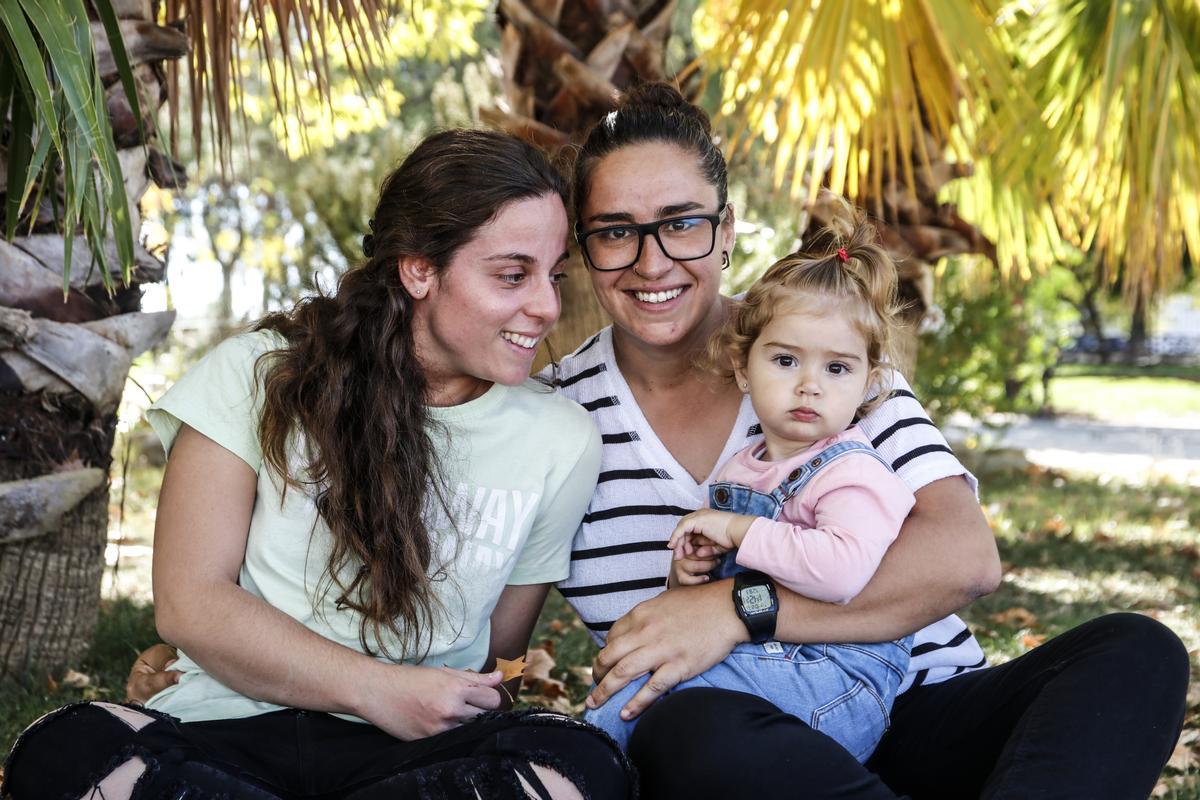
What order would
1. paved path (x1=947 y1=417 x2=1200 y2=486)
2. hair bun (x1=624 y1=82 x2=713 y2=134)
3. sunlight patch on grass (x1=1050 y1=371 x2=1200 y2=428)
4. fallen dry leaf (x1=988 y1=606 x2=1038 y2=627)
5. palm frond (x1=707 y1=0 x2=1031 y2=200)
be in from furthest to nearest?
sunlight patch on grass (x1=1050 y1=371 x2=1200 y2=428)
paved path (x1=947 y1=417 x2=1200 y2=486)
fallen dry leaf (x1=988 y1=606 x2=1038 y2=627)
palm frond (x1=707 y1=0 x2=1031 y2=200)
hair bun (x1=624 y1=82 x2=713 y2=134)

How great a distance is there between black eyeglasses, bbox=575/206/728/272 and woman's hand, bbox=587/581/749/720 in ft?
2.52

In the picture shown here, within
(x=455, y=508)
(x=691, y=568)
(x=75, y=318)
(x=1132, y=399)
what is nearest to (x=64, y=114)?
(x=75, y=318)

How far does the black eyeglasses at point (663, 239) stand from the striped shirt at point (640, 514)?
11.6 inches

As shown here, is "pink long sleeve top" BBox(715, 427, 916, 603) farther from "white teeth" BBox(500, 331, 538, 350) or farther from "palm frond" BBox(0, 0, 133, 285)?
"palm frond" BBox(0, 0, 133, 285)

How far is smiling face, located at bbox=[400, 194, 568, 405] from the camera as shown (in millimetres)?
2535

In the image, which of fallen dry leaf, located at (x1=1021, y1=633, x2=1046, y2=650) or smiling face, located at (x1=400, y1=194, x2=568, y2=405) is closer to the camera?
smiling face, located at (x1=400, y1=194, x2=568, y2=405)

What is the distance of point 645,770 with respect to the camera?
220 centimetres

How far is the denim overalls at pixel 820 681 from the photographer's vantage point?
90.7 inches

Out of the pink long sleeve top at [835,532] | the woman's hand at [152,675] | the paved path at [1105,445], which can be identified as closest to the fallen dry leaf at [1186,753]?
the pink long sleeve top at [835,532]

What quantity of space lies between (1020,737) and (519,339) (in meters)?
1.24

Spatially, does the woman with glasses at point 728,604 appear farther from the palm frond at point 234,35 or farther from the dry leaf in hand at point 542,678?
the dry leaf in hand at point 542,678

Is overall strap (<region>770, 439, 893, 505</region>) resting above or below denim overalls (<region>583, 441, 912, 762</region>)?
above

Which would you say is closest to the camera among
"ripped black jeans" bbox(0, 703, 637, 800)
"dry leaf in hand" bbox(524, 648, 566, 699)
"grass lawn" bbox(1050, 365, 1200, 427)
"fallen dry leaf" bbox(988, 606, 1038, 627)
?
"ripped black jeans" bbox(0, 703, 637, 800)

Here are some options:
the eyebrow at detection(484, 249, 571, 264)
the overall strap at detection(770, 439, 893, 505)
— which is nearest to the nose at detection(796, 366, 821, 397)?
the overall strap at detection(770, 439, 893, 505)
